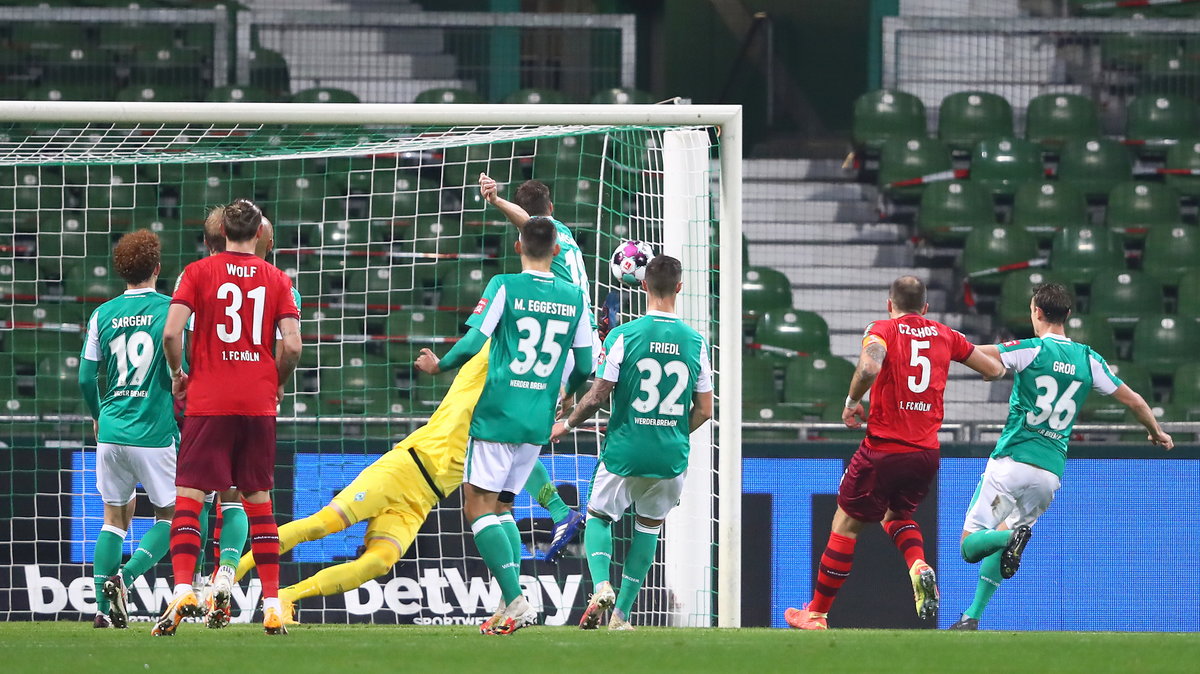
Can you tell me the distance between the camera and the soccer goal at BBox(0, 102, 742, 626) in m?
8.39

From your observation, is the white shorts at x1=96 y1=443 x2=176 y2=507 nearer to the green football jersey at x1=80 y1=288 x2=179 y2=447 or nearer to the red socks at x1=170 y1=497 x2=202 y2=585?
the green football jersey at x1=80 y1=288 x2=179 y2=447

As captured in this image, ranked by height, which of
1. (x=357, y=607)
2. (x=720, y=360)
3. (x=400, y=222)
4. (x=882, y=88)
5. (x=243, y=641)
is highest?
(x=882, y=88)

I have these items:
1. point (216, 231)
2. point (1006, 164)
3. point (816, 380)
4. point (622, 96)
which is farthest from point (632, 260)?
point (1006, 164)

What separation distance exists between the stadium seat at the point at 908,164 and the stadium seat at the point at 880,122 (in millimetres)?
358

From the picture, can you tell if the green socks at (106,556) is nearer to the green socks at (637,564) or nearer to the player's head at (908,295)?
the green socks at (637,564)

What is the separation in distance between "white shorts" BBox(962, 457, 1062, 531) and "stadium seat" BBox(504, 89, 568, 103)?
7.17 metres

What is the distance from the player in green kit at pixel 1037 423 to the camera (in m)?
8.28

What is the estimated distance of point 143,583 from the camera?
937 cm

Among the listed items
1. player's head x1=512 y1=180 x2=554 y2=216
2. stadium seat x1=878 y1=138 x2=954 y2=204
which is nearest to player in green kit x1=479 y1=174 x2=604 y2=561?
player's head x1=512 y1=180 x2=554 y2=216

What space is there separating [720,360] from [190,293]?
10.4 ft

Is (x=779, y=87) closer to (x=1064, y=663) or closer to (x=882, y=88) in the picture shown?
(x=882, y=88)

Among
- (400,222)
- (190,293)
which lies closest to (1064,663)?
(190,293)

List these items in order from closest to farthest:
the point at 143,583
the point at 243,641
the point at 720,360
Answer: the point at 243,641 → the point at 720,360 → the point at 143,583

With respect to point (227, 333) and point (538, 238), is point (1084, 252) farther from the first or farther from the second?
point (227, 333)
